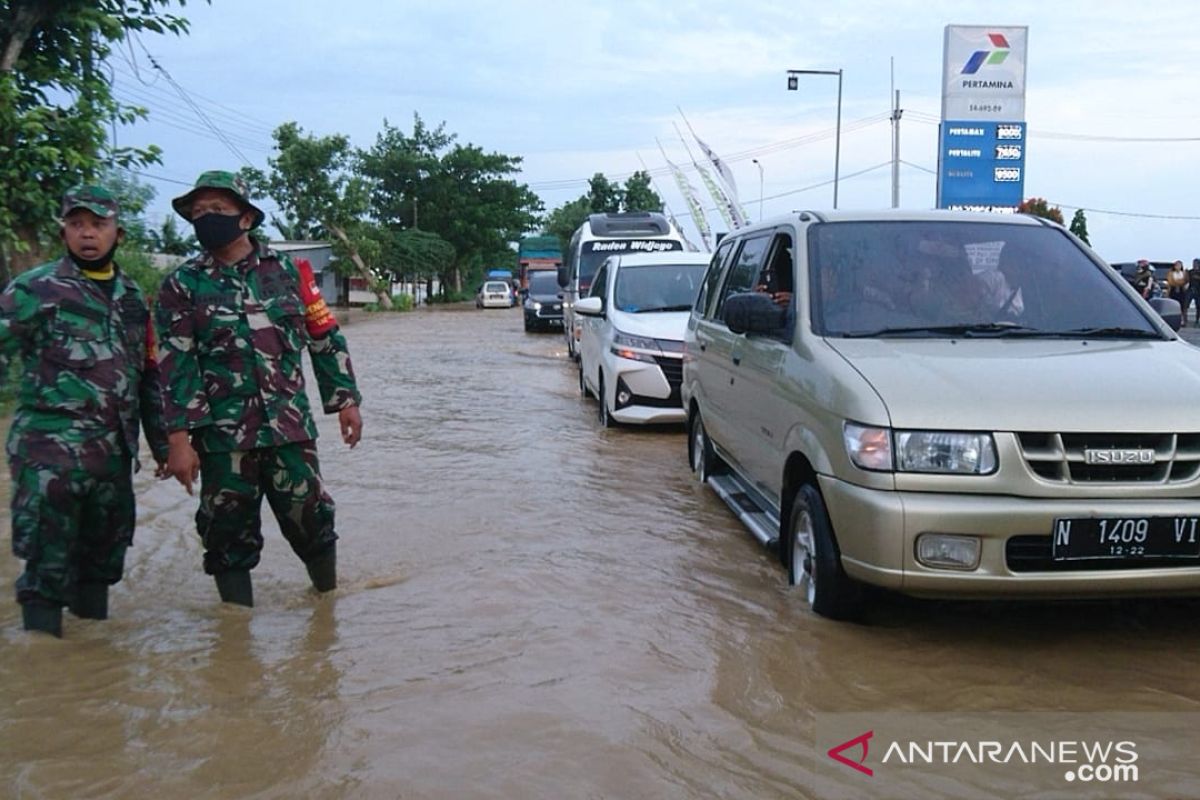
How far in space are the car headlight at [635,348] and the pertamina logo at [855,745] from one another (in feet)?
19.9

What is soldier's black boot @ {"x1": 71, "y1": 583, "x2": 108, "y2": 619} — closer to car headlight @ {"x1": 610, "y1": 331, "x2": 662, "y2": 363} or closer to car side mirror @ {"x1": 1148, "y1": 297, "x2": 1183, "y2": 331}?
car side mirror @ {"x1": 1148, "y1": 297, "x2": 1183, "y2": 331}

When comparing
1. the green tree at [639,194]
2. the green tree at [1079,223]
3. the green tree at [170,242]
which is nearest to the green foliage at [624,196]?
the green tree at [639,194]

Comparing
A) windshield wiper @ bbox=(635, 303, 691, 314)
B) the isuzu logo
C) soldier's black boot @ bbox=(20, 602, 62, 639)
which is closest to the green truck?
windshield wiper @ bbox=(635, 303, 691, 314)

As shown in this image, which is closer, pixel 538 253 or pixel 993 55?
pixel 993 55

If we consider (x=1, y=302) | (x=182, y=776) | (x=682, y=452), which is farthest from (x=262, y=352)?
(x=682, y=452)

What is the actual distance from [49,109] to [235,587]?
6895 mm

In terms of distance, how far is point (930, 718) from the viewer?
3588mm

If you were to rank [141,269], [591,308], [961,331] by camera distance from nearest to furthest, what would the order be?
1. [961,331]
2. [591,308]
3. [141,269]

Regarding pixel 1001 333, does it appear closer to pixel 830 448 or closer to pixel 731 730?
pixel 830 448

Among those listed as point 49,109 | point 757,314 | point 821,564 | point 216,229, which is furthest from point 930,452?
point 49,109

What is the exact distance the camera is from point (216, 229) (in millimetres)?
4219

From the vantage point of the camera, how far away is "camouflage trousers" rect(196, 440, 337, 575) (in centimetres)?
429

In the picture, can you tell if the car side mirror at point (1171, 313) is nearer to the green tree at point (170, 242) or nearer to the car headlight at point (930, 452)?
the car headlight at point (930, 452)

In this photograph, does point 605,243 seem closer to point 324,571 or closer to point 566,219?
point 324,571
